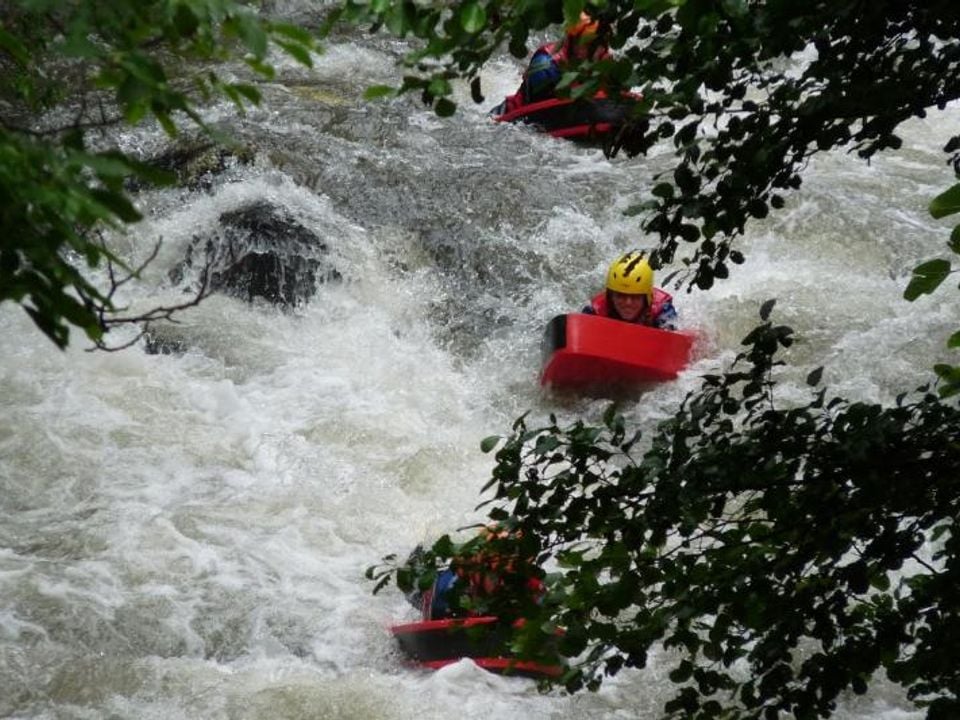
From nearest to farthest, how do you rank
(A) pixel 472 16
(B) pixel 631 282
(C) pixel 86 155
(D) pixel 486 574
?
1. (C) pixel 86 155
2. (A) pixel 472 16
3. (D) pixel 486 574
4. (B) pixel 631 282

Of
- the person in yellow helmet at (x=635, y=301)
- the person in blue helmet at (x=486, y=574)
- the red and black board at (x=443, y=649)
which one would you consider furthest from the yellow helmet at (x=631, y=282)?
the person in blue helmet at (x=486, y=574)

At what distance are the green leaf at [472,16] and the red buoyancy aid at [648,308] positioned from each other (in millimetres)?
5749

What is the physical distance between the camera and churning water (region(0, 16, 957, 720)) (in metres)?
5.15

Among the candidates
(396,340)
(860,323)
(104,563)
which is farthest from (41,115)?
(860,323)

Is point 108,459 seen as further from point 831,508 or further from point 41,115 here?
point 831,508

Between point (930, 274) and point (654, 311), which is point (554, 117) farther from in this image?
point (930, 274)

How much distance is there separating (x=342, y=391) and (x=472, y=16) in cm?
548

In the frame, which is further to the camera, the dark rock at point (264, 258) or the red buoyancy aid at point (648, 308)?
the dark rock at point (264, 258)

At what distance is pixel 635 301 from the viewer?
7.60m

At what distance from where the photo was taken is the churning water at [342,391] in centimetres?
515

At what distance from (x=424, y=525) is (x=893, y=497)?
161 inches

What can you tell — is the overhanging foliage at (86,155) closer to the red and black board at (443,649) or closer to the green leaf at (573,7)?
the green leaf at (573,7)

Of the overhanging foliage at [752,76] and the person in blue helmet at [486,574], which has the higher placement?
the overhanging foliage at [752,76]

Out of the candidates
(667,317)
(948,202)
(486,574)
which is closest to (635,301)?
(667,317)
